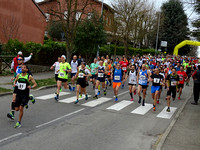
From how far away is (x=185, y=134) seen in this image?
794 centimetres

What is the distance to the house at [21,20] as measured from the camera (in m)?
28.2

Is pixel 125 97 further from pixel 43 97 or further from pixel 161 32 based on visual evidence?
pixel 161 32

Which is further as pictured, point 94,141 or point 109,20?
point 109,20

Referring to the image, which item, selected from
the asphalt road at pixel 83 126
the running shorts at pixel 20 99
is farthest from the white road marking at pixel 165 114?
the running shorts at pixel 20 99

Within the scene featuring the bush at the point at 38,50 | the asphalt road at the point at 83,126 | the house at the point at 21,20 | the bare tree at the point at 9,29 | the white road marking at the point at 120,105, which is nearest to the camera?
the asphalt road at the point at 83,126

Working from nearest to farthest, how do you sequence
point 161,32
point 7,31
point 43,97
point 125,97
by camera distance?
point 43,97 < point 125,97 < point 7,31 < point 161,32

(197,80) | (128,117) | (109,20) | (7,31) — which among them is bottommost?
(128,117)

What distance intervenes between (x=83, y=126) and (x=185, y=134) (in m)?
3.14

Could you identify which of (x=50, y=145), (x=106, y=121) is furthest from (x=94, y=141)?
(x=106, y=121)

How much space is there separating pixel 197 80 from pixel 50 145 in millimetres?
9852

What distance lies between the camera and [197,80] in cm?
1373

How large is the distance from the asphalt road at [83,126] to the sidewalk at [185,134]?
0.38 m

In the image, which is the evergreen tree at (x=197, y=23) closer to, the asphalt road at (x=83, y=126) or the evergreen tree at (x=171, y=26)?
the asphalt road at (x=83, y=126)

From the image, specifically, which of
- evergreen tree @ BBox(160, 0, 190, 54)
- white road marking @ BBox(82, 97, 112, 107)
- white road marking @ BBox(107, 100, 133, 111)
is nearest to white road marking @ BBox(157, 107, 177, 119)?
white road marking @ BBox(107, 100, 133, 111)
